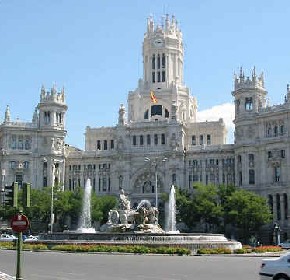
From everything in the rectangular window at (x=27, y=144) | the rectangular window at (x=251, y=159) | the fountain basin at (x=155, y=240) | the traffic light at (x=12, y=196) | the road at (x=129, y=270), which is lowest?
the road at (x=129, y=270)

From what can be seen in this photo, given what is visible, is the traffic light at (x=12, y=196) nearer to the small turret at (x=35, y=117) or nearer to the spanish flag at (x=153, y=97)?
the spanish flag at (x=153, y=97)

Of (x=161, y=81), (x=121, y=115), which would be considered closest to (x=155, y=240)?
(x=121, y=115)

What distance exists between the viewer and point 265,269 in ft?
81.0

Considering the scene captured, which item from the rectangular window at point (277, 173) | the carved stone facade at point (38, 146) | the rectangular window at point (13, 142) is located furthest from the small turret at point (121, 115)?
the rectangular window at point (277, 173)

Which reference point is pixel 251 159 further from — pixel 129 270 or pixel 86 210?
pixel 129 270

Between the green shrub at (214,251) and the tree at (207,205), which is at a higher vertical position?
the tree at (207,205)

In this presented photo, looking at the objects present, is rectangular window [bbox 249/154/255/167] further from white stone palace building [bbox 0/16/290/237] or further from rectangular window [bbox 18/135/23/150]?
rectangular window [bbox 18/135/23/150]

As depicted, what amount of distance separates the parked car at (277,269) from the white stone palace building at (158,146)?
95406mm

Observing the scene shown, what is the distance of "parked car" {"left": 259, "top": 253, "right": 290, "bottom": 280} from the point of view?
24.0 metres

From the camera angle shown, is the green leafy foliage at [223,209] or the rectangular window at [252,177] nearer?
the green leafy foliage at [223,209]

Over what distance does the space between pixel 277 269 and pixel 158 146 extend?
109 m

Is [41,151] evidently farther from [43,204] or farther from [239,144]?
[239,144]

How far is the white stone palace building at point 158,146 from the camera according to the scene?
4798 inches

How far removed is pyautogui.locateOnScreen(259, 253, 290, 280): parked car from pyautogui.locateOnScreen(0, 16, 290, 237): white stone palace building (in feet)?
313
